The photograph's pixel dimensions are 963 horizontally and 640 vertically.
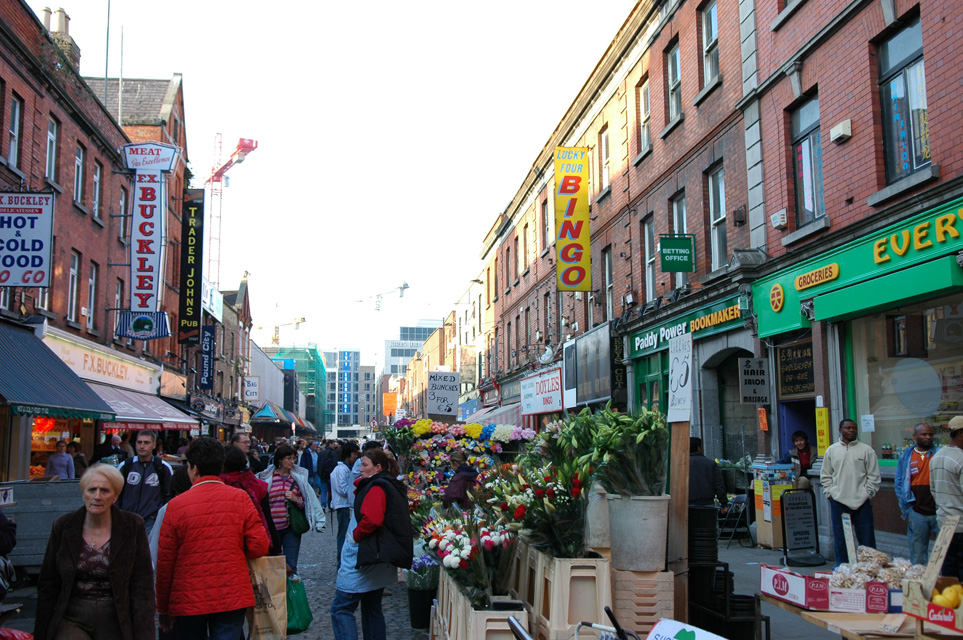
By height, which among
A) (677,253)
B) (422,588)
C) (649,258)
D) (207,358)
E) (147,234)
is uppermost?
(147,234)

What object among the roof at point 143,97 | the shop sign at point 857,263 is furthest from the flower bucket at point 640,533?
the roof at point 143,97

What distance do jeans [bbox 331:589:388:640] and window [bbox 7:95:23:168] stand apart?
14.2m

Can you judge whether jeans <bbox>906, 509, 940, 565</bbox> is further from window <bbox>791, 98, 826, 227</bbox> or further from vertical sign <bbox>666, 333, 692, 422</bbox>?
window <bbox>791, 98, 826, 227</bbox>

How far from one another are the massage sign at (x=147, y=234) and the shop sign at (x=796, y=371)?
16072 mm

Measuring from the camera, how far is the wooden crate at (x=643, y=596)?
5.64 meters

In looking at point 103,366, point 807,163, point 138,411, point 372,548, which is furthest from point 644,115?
point 372,548

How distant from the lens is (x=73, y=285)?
67.3ft

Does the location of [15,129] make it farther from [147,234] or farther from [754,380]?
[754,380]

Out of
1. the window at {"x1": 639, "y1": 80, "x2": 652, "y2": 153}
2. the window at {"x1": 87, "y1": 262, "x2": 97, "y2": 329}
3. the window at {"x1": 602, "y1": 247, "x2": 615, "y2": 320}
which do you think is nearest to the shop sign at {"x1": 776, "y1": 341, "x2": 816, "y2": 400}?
the window at {"x1": 639, "y1": 80, "x2": 652, "y2": 153}

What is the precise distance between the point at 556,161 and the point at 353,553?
16.9 m

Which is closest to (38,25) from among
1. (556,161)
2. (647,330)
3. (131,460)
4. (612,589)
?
(556,161)

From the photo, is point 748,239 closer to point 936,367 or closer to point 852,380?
point 852,380

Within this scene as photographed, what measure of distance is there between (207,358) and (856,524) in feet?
105

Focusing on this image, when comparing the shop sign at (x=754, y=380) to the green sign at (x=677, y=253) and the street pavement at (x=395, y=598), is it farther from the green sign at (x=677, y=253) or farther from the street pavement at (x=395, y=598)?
the green sign at (x=677, y=253)
